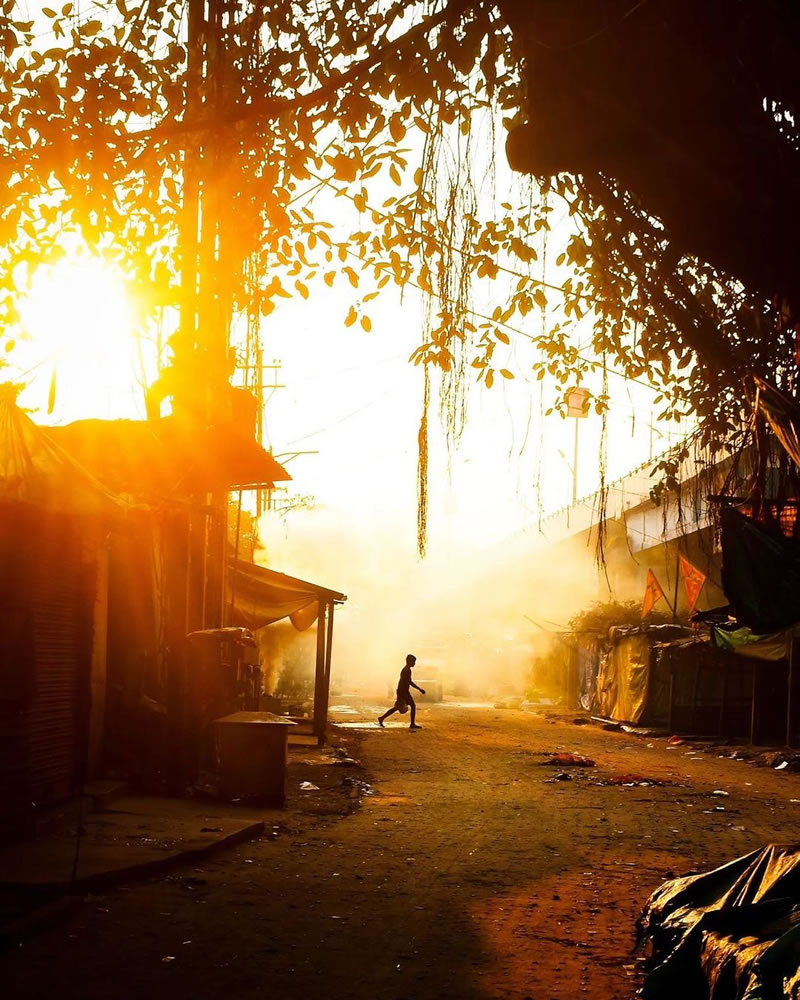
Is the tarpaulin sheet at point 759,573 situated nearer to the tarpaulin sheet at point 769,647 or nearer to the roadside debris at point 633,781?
the roadside debris at point 633,781

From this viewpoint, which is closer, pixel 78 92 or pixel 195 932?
pixel 195 932

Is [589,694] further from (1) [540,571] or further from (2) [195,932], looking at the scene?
(2) [195,932]

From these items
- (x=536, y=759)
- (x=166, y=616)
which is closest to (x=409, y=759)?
(x=536, y=759)

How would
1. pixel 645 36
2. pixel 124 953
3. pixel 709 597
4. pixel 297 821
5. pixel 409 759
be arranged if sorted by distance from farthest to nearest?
1. pixel 709 597
2. pixel 409 759
3. pixel 297 821
4. pixel 124 953
5. pixel 645 36

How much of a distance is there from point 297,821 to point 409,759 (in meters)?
8.51

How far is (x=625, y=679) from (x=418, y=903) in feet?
89.4

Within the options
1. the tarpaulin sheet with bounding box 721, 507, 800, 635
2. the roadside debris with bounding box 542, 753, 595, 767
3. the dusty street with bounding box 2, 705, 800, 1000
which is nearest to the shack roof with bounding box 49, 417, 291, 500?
the dusty street with bounding box 2, 705, 800, 1000

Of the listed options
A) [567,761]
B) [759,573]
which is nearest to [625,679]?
[567,761]

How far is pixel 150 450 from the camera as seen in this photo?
41.3 ft

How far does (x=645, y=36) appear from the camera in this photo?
4.20 meters

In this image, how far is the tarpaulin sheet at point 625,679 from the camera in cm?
3175

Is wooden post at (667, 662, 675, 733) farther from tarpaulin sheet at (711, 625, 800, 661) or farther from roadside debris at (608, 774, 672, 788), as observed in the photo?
roadside debris at (608, 774, 672, 788)

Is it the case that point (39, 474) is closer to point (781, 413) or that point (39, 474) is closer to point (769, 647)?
point (781, 413)

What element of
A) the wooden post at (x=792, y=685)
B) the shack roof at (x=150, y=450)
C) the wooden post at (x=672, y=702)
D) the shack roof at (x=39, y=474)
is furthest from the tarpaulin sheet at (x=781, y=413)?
the wooden post at (x=672, y=702)
